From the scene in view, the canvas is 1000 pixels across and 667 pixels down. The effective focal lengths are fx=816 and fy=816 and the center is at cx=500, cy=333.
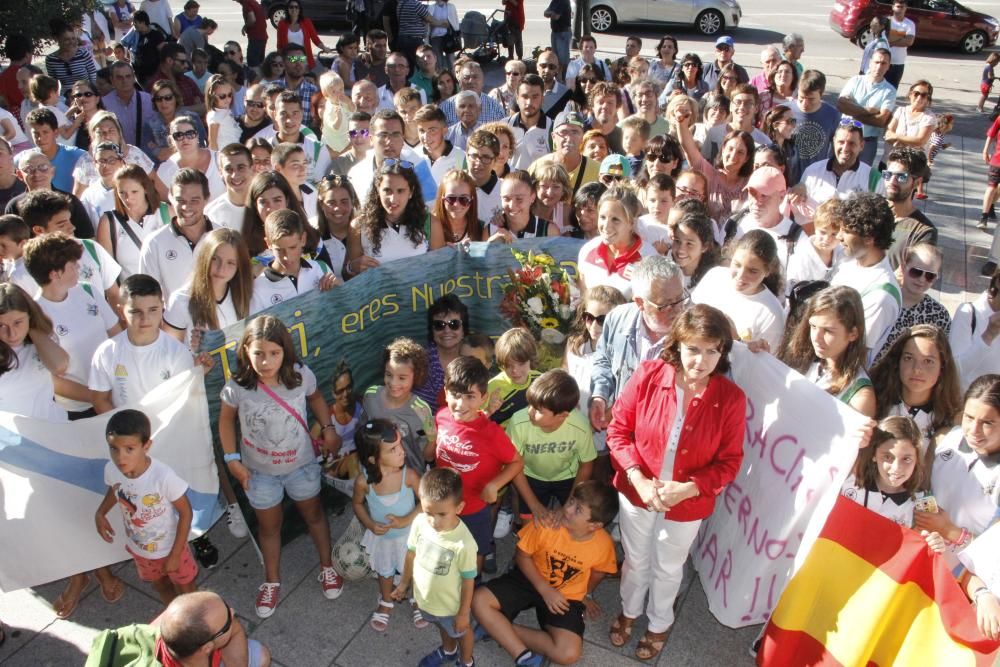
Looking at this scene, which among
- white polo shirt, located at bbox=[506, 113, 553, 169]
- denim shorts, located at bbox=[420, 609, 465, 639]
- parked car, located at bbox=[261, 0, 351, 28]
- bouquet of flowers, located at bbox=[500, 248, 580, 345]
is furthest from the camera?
parked car, located at bbox=[261, 0, 351, 28]

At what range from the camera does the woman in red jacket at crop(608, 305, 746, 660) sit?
3611 millimetres

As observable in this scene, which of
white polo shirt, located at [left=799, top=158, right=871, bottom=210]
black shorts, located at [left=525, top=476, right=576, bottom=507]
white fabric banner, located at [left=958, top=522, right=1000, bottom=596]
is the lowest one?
black shorts, located at [left=525, top=476, right=576, bottom=507]

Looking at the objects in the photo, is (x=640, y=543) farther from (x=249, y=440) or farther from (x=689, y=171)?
(x=689, y=171)

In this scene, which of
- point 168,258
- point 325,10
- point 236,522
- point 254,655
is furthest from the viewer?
point 325,10

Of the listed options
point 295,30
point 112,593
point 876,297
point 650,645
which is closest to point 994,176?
point 876,297

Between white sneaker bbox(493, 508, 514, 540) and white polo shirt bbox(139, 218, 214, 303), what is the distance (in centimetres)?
246

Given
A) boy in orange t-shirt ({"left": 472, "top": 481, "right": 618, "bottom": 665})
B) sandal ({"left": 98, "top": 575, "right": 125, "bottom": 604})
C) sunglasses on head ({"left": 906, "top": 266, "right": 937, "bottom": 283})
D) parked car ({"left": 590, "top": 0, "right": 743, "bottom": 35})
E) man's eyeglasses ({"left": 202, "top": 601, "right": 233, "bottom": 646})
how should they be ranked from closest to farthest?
man's eyeglasses ({"left": 202, "top": 601, "right": 233, "bottom": 646}) < boy in orange t-shirt ({"left": 472, "top": 481, "right": 618, "bottom": 665}) < sandal ({"left": 98, "top": 575, "right": 125, "bottom": 604}) < sunglasses on head ({"left": 906, "top": 266, "right": 937, "bottom": 283}) < parked car ({"left": 590, "top": 0, "right": 743, "bottom": 35})

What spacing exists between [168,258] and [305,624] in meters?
2.40

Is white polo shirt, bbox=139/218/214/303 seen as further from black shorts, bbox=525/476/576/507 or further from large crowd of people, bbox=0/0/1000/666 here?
black shorts, bbox=525/476/576/507

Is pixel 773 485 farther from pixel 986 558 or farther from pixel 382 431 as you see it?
pixel 382 431

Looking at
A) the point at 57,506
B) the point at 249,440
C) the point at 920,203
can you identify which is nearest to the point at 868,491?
the point at 249,440

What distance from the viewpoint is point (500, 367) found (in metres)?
4.71

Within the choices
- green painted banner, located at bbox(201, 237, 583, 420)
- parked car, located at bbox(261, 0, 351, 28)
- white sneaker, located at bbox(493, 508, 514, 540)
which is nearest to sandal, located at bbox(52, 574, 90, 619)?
green painted banner, located at bbox(201, 237, 583, 420)

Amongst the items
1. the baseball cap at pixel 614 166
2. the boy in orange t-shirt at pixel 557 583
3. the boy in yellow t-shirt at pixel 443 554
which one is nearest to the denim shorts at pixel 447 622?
the boy in yellow t-shirt at pixel 443 554
